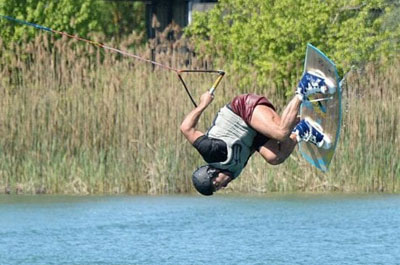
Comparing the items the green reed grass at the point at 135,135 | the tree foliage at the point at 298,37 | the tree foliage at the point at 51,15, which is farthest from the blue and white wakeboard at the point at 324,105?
the tree foliage at the point at 51,15

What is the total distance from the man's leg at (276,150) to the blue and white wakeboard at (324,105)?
343 millimetres

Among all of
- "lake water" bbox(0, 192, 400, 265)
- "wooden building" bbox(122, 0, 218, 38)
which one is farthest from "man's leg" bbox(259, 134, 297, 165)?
"wooden building" bbox(122, 0, 218, 38)

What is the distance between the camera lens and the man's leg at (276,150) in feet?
42.4

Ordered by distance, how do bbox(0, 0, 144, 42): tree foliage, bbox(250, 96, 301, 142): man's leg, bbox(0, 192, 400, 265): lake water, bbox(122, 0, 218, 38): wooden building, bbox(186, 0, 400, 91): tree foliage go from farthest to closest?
bbox(122, 0, 218, 38): wooden building → bbox(0, 0, 144, 42): tree foliage → bbox(186, 0, 400, 91): tree foliage → bbox(0, 192, 400, 265): lake water → bbox(250, 96, 301, 142): man's leg

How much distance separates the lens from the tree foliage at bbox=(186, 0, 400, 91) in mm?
23859

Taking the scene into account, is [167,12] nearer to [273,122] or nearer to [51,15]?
[51,15]

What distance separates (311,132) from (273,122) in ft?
2.80

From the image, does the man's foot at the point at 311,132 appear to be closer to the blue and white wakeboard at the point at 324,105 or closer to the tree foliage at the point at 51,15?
the blue and white wakeboard at the point at 324,105

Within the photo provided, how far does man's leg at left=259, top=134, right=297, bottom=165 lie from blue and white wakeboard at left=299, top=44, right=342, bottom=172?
343mm

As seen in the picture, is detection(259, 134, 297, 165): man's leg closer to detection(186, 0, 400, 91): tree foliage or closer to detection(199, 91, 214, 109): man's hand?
detection(199, 91, 214, 109): man's hand

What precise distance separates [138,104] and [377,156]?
335 cm

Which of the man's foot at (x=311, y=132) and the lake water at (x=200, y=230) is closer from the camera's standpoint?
the man's foot at (x=311, y=132)

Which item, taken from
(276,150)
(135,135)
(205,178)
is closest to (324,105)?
(276,150)

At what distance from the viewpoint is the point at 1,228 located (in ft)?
63.0
